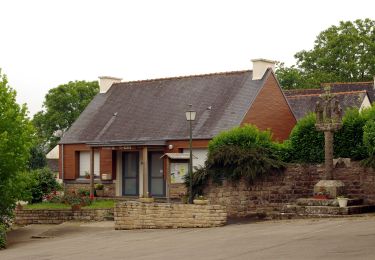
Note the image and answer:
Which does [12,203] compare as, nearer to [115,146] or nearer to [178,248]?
[115,146]

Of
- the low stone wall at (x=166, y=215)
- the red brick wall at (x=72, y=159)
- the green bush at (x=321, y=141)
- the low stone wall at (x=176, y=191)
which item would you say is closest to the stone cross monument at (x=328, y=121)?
the green bush at (x=321, y=141)

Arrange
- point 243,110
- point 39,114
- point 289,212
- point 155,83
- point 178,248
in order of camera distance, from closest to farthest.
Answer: point 178,248
point 289,212
point 243,110
point 155,83
point 39,114

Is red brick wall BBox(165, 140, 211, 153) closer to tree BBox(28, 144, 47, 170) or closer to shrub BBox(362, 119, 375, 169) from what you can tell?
shrub BBox(362, 119, 375, 169)

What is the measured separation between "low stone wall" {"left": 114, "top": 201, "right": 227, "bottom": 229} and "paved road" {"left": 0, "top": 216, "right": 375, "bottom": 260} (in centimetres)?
64

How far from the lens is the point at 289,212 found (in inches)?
949

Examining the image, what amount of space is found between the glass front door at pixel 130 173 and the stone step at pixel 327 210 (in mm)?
11692

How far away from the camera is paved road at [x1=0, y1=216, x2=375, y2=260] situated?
50.6 ft

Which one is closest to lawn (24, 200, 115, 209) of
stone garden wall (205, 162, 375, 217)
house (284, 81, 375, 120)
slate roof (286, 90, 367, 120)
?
stone garden wall (205, 162, 375, 217)

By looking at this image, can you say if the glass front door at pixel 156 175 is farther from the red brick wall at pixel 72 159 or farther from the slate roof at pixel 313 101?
the slate roof at pixel 313 101

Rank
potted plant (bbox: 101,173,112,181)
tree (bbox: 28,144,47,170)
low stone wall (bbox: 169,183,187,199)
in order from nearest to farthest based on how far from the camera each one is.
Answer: low stone wall (bbox: 169,183,187,199), potted plant (bbox: 101,173,112,181), tree (bbox: 28,144,47,170)

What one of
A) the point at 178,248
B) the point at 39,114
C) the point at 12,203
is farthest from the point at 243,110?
the point at 39,114

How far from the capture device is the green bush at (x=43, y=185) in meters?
33.8

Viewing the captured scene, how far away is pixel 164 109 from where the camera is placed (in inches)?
1377

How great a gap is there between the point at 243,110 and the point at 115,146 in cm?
620
